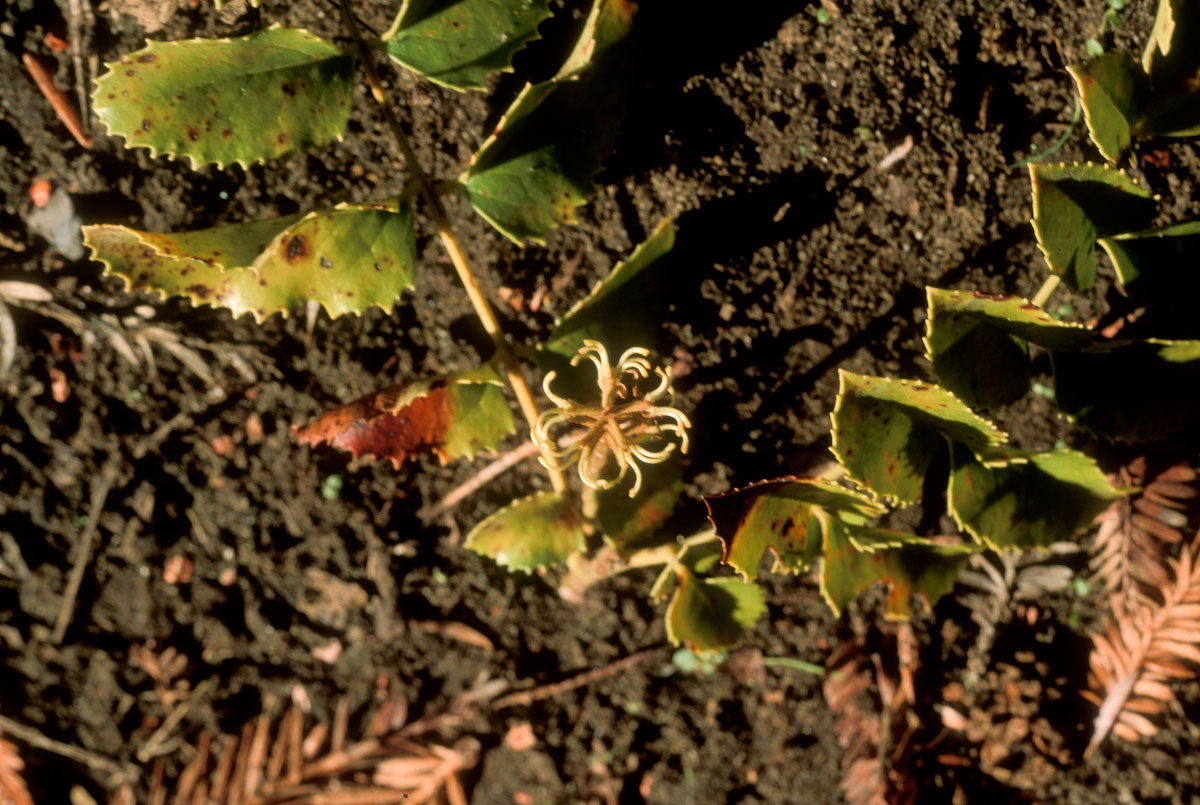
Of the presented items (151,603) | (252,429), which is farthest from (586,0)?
(151,603)

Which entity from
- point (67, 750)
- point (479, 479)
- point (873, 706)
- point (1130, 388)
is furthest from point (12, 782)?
point (1130, 388)

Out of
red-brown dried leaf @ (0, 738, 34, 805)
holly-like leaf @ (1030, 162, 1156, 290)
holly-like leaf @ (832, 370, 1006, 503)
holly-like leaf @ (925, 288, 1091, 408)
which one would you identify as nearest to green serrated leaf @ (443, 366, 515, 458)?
holly-like leaf @ (832, 370, 1006, 503)

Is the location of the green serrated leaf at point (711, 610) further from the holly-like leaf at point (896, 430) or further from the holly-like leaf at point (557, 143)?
the holly-like leaf at point (557, 143)

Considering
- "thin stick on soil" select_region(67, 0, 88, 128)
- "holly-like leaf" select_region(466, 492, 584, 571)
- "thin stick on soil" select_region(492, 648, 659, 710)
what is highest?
"thin stick on soil" select_region(67, 0, 88, 128)

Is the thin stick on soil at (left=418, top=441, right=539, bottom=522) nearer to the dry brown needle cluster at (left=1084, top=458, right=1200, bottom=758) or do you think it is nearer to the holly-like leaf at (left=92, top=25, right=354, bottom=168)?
the holly-like leaf at (left=92, top=25, right=354, bottom=168)

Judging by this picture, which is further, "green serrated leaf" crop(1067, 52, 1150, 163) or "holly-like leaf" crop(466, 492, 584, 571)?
"holly-like leaf" crop(466, 492, 584, 571)

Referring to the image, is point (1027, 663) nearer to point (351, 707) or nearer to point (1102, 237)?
point (1102, 237)

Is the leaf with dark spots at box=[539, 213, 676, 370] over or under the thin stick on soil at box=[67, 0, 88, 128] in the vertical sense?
under

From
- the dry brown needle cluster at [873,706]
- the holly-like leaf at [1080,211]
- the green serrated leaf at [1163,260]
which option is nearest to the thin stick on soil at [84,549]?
the dry brown needle cluster at [873,706]

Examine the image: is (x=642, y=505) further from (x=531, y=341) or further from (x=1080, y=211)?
(x=1080, y=211)
